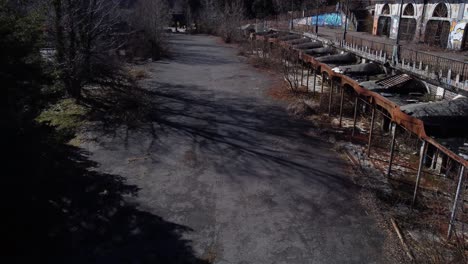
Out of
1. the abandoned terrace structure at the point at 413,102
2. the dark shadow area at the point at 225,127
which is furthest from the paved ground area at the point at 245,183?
the abandoned terrace structure at the point at 413,102

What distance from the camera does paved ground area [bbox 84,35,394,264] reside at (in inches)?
291

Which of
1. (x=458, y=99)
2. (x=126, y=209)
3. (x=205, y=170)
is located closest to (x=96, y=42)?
(x=205, y=170)

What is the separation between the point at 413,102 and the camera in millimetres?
13727

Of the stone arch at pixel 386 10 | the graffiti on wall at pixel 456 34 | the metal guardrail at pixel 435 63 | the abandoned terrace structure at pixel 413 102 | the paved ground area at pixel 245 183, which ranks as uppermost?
the stone arch at pixel 386 10

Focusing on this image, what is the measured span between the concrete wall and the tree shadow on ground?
2595cm

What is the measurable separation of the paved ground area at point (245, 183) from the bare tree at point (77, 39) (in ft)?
13.8

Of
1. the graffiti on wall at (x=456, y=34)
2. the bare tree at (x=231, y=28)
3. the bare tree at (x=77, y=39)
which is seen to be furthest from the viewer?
the bare tree at (x=231, y=28)

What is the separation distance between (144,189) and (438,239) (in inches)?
261

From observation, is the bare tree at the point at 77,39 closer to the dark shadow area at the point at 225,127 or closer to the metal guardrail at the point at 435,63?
the dark shadow area at the point at 225,127

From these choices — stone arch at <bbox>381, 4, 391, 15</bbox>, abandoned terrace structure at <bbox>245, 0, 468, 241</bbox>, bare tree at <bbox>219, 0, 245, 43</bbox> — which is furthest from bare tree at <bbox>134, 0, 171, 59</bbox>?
stone arch at <bbox>381, 4, 391, 15</bbox>

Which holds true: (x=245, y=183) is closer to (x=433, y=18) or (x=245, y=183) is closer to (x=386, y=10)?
(x=433, y=18)

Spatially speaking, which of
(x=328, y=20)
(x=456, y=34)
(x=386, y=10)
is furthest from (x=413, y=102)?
(x=328, y=20)

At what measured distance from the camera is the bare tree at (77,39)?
1722 cm

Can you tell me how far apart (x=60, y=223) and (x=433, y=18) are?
102 ft
